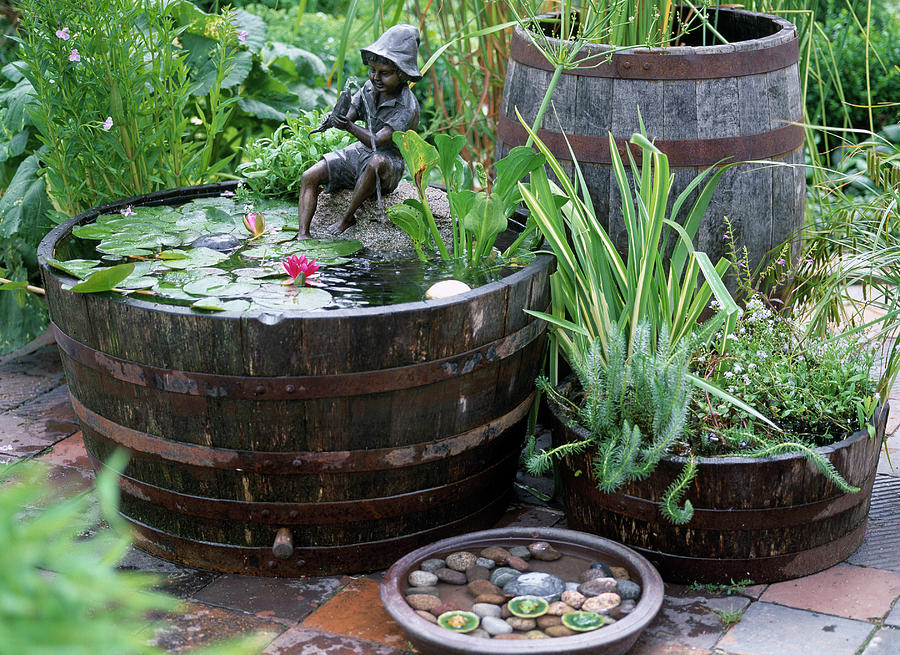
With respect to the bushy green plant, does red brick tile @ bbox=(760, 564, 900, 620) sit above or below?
below

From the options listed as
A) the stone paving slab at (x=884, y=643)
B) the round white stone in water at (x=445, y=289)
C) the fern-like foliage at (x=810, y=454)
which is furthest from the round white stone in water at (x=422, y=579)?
the stone paving slab at (x=884, y=643)

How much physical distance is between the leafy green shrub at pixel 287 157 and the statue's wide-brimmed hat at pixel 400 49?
562 mm

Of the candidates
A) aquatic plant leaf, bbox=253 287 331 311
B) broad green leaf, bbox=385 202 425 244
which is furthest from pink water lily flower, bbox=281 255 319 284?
broad green leaf, bbox=385 202 425 244

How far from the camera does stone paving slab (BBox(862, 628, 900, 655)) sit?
2.13 m

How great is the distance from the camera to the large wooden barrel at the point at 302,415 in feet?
7.37

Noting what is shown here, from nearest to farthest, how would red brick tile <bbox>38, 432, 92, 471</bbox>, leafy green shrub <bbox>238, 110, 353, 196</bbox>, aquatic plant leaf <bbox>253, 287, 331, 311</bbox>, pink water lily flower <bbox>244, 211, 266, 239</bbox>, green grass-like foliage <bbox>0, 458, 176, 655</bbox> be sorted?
green grass-like foliage <bbox>0, 458, 176, 655</bbox>, aquatic plant leaf <bbox>253, 287, 331, 311</bbox>, pink water lily flower <bbox>244, 211, 266, 239</bbox>, red brick tile <bbox>38, 432, 92, 471</bbox>, leafy green shrub <bbox>238, 110, 353, 196</bbox>

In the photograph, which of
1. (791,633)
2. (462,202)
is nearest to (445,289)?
(462,202)

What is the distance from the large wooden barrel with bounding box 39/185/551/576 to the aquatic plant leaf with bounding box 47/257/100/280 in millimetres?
25

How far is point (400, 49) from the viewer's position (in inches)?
107

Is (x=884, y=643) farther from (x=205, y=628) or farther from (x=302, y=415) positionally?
(x=205, y=628)

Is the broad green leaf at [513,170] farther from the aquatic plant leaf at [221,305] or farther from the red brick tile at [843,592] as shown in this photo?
the red brick tile at [843,592]

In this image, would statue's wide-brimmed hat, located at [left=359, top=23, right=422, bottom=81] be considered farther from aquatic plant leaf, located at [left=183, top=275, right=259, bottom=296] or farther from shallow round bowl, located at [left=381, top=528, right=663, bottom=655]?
shallow round bowl, located at [left=381, top=528, right=663, bottom=655]

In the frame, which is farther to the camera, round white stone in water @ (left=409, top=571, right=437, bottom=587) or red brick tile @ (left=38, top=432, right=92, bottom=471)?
red brick tile @ (left=38, top=432, right=92, bottom=471)

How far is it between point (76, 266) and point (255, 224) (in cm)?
54
